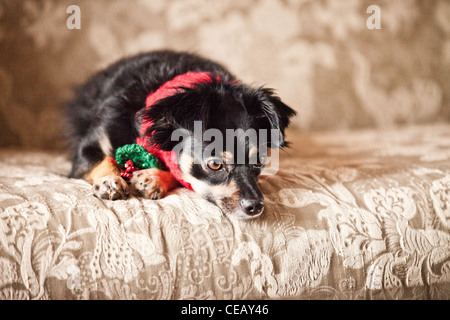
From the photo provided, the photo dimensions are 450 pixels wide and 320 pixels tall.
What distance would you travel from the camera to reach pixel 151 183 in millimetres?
1505

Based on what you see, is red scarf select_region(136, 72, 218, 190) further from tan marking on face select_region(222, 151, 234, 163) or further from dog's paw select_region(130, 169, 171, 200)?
tan marking on face select_region(222, 151, 234, 163)

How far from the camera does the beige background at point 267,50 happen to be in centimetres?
250

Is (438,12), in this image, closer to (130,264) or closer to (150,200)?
→ (150,200)

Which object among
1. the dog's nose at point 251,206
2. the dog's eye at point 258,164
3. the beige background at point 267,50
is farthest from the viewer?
the beige background at point 267,50

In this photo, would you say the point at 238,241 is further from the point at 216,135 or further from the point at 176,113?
the point at 176,113

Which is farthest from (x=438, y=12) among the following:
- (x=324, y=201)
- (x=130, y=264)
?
(x=130, y=264)

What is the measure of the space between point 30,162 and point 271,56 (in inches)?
67.0

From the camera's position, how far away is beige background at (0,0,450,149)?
8.21ft

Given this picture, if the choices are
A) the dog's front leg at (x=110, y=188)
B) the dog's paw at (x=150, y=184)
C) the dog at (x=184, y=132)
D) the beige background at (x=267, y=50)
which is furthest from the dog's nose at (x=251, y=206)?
the beige background at (x=267, y=50)

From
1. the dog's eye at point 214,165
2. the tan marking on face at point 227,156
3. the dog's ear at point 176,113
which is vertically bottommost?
the dog's eye at point 214,165

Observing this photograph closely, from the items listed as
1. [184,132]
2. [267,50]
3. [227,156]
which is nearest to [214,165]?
[227,156]

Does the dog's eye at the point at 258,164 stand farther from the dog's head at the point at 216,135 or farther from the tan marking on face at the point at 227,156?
the tan marking on face at the point at 227,156

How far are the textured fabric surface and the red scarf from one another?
0.42ft

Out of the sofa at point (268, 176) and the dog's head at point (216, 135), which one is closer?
the sofa at point (268, 176)
